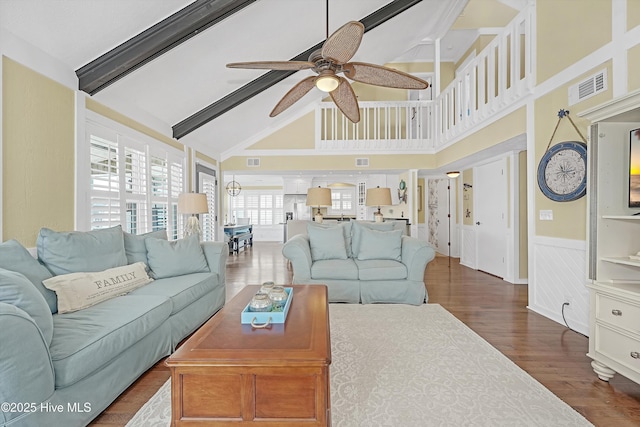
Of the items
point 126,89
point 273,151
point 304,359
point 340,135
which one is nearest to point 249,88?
point 126,89

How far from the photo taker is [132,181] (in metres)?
3.60

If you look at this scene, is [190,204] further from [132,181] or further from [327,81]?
[327,81]

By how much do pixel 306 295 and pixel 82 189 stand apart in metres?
2.36

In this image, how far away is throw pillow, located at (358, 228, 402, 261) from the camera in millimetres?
3750

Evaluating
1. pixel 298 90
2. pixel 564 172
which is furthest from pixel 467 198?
pixel 298 90

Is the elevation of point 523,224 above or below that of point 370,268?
above

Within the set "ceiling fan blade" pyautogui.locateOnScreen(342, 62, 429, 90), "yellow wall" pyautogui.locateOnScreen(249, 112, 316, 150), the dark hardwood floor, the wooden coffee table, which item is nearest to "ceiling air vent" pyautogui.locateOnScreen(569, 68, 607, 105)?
"ceiling fan blade" pyautogui.locateOnScreen(342, 62, 429, 90)

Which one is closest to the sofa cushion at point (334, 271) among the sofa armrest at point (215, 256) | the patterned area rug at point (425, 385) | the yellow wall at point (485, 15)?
the patterned area rug at point (425, 385)

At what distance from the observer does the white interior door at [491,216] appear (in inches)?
188

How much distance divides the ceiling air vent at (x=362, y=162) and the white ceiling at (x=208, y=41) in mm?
1716

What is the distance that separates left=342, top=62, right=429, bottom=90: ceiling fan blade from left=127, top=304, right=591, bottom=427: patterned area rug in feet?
6.93

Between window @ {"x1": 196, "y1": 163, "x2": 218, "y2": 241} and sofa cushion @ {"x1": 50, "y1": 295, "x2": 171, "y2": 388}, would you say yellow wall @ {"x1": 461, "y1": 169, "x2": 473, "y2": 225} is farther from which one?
sofa cushion @ {"x1": 50, "y1": 295, "x2": 171, "y2": 388}

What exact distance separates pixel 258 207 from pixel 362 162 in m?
5.68

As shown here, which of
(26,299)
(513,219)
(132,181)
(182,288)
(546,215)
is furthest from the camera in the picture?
(513,219)
